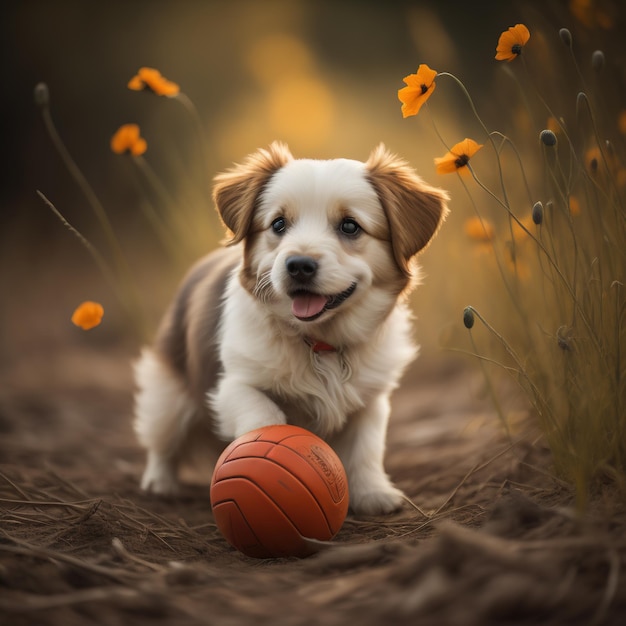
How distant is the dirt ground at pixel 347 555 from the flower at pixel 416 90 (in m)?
1.49

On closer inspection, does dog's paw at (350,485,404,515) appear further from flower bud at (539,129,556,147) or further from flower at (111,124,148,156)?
flower at (111,124,148,156)

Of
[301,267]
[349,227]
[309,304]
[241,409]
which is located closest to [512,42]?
[349,227]

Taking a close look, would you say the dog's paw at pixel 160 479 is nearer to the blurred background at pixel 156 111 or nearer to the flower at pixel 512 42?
the flower at pixel 512 42

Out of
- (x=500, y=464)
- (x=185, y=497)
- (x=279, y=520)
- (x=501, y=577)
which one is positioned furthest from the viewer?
(x=185, y=497)

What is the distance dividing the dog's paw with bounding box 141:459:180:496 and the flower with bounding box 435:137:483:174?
7.42 ft

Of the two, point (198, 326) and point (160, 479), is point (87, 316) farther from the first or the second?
point (160, 479)

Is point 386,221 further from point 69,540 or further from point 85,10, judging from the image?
point 85,10

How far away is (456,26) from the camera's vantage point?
11516mm

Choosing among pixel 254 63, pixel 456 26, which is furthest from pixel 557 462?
pixel 456 26

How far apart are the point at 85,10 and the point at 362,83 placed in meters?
5.41

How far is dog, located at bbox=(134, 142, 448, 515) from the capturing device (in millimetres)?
3168

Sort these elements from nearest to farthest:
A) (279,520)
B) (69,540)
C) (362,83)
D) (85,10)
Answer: (279,520) → (69,540) → (362,83) → (85,10)

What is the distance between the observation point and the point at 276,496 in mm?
2621

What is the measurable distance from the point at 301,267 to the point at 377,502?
1167mm
